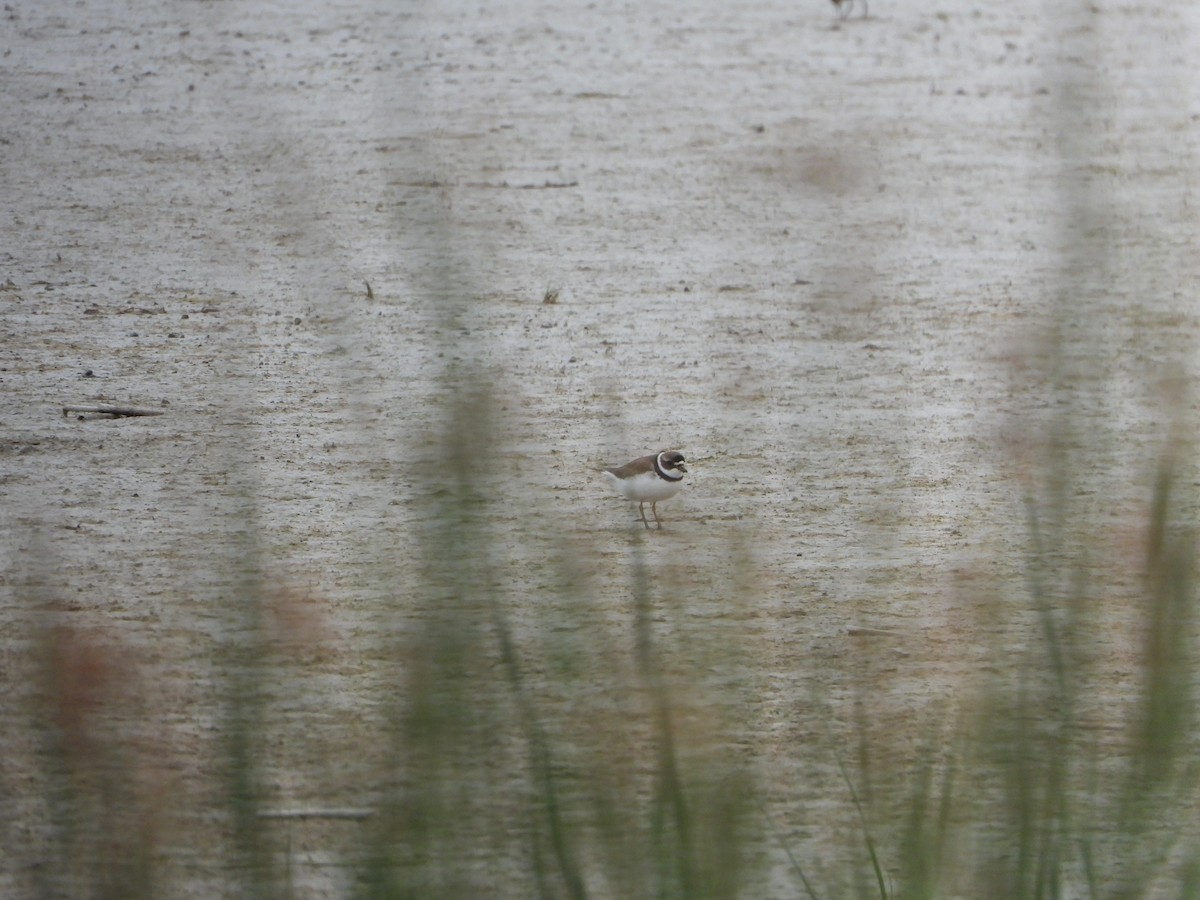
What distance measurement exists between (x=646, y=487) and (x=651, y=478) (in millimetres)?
21

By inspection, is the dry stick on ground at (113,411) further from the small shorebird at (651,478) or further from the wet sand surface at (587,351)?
the small shorebird at (651,478)

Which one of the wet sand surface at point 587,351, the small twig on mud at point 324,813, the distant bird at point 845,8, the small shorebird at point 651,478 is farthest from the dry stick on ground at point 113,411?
the distant bird at point 845,8

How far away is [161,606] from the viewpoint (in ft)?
7.77

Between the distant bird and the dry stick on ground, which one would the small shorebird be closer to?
the dry stick on ground

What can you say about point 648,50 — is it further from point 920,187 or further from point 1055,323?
point 1055,323

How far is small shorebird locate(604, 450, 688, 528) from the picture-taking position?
8.76 feet

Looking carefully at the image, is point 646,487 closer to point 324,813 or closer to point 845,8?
point 324,813

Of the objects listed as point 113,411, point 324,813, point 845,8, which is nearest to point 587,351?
point 113,411

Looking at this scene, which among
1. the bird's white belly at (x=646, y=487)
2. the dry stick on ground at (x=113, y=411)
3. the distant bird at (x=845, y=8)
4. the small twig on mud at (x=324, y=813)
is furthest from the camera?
the distant bird at (x=845, y=8)

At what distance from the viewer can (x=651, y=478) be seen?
106 inches

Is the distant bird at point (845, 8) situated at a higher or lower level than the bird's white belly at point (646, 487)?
lower

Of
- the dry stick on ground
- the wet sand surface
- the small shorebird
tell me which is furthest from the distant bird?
the small shorebird

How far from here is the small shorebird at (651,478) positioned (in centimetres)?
267

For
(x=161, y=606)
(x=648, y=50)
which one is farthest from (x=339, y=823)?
(x=648, y=50)
